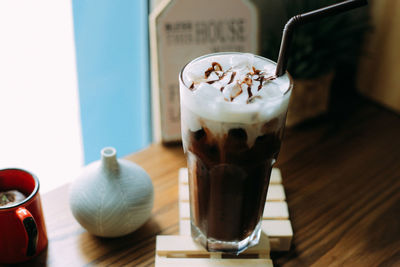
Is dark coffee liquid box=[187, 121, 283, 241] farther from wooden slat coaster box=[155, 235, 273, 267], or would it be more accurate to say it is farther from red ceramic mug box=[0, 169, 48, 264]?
red ceramic mug box=[0, 169, 48, 264]

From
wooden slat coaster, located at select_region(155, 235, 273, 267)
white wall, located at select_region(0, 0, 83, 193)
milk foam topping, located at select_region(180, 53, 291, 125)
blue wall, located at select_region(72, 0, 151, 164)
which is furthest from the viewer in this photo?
blue wall, located at select_region(72, 0, 151, 164)

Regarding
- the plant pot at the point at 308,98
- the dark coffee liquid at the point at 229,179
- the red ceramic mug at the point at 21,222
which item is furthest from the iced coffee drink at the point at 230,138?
the plant pot at the point at 308,98

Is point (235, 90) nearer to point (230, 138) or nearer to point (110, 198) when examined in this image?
point (230, 138)

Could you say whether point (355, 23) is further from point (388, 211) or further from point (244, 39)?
point (388, 211)

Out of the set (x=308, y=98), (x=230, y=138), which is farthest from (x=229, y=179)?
(x=308, y=98)

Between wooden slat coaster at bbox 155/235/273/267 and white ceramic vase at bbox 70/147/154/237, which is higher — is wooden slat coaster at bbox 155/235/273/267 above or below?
below

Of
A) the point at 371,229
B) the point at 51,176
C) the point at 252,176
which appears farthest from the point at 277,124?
the point at 51,176

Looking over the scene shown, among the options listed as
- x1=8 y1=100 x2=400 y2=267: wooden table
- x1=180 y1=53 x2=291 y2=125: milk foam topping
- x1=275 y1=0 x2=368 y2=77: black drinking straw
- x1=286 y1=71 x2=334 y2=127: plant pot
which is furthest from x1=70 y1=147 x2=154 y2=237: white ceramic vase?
x1=286 y1=71 x2=334 y2=127: plant pot
